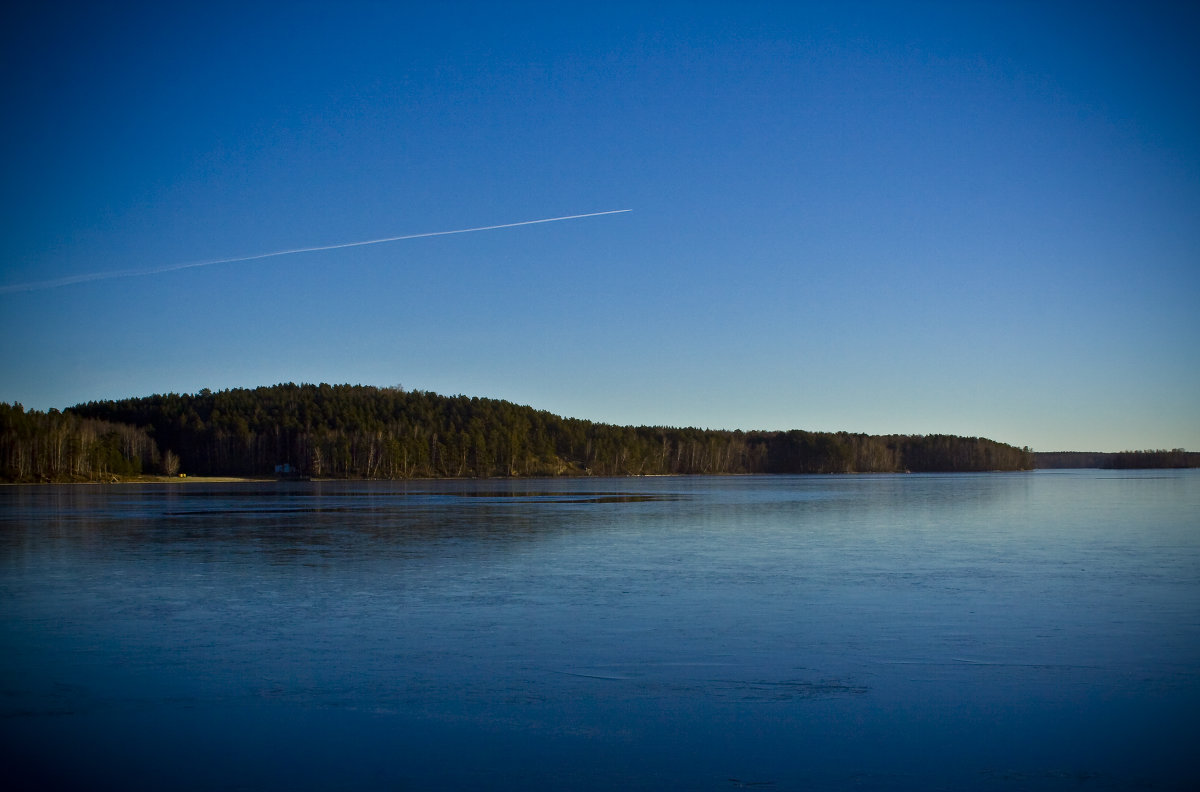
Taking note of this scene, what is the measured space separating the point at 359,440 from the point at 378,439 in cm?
323

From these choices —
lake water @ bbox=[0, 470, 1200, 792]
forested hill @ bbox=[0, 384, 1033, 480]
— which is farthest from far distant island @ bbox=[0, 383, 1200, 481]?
lake water @ bbox=[0, 470, 1200, 792]

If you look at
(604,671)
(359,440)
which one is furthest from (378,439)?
(604,671)

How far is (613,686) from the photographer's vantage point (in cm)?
738

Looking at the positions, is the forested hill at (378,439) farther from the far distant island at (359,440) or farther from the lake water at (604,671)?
the lake water at (604,671)

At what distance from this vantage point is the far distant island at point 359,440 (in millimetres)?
115500

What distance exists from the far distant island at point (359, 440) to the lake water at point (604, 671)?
89698mm

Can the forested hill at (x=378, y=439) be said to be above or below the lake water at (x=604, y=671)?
above

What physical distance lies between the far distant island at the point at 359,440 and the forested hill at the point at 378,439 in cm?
19

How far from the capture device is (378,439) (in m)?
124

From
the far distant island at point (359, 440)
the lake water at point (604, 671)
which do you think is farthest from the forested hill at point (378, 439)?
the lake water at point (604, 671)

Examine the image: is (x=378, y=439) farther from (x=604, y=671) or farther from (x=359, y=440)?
(x=604, y=671)

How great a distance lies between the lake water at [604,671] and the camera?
18.5 ft

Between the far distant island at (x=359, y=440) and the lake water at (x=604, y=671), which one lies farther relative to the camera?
the far distant island at (x=359, y=440)

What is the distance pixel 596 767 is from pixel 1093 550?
49.5ft
